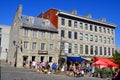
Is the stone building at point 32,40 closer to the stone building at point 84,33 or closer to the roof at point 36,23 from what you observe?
the roof at point 36,23

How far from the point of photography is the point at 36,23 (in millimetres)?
38906

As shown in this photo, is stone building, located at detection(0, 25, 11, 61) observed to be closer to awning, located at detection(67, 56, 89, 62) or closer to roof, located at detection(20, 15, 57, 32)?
roof, located at detection(20, 15, 57, 32)

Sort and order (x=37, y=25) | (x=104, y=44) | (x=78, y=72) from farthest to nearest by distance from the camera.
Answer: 1. (x=104, y=44)
2. (x=37, y=25)
3. (x=78, y=72)

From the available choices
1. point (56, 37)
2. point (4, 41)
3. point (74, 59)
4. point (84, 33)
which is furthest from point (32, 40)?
point (4, 41)

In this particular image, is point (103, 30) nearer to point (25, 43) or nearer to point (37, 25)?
point (37, 25)

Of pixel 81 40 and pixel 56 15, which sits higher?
pixel 56 15

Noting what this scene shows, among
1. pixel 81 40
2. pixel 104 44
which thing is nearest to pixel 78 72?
pixel 81 40

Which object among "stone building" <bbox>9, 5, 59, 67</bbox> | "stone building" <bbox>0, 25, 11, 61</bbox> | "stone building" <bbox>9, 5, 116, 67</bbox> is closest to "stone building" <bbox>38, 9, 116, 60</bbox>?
"stone building" <bbox>9, 5, 116, 67</bbox>

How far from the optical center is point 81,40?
42781 millimetres

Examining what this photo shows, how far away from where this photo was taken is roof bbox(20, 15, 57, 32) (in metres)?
37.0

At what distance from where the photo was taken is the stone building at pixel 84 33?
40344mm

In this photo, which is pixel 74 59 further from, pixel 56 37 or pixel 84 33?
pixel 84 33

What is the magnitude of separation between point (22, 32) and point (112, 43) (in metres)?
23.0

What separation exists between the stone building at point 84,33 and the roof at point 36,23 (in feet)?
3.54
